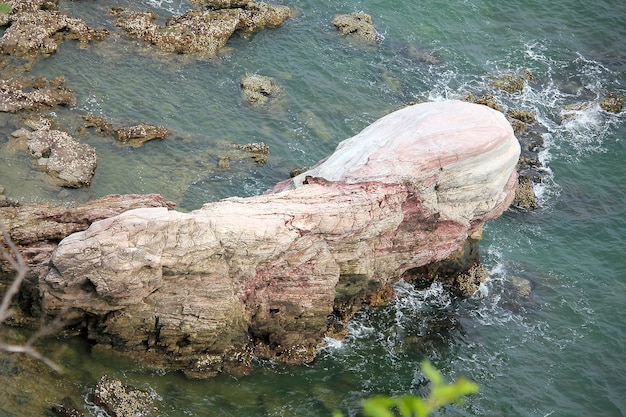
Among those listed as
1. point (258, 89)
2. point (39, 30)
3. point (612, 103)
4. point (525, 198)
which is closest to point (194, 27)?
point (258, 89)

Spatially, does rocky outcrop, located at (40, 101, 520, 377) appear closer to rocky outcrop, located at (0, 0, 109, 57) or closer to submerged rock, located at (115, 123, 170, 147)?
submerged rock, located at (115, 123, 170, 147)

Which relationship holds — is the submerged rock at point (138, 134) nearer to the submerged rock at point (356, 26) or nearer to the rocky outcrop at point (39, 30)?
the rocky outcrop at point (39, 30)

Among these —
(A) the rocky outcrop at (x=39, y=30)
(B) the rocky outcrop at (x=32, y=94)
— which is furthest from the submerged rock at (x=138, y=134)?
(A) the rocky outcrop at (x=39, y=30)

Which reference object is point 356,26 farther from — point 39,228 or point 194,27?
point 39,228

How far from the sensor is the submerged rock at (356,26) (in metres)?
43.5

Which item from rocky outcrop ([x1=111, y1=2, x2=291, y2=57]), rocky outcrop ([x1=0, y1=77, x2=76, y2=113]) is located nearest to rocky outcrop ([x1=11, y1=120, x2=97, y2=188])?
rocky outcrop ([x1=0, y1=77, x2=76, y2=113])

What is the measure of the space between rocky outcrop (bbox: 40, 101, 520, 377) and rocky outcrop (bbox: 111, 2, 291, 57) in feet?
50.1

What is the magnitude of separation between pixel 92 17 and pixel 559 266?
A: 1062 inches

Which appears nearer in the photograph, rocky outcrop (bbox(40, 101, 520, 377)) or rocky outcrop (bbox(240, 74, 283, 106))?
rocky outcrop (bbox(40, 101, 520, 377))

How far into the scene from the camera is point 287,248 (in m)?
24.4

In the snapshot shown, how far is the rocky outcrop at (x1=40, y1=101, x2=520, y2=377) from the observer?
907 inches

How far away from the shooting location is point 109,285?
74.3 ft

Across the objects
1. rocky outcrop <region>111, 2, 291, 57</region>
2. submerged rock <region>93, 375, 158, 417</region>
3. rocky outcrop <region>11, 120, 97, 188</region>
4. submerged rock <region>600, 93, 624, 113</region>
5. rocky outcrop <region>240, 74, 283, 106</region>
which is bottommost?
submerged rock <region>93, 375, 158, 417</region>

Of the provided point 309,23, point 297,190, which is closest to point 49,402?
point 297,190
